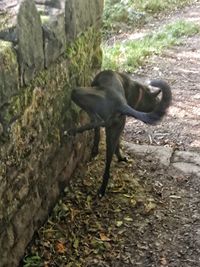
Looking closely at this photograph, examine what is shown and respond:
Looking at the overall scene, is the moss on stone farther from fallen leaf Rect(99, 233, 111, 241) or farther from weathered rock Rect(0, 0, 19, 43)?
fallen leaf Rect(99, 233, 111, 241)

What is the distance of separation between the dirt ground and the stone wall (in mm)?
152

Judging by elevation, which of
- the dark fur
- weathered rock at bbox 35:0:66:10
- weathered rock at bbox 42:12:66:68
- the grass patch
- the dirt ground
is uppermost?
weathered rock at bbox 35:0:66:10

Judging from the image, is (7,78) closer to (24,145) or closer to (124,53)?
(24,145)

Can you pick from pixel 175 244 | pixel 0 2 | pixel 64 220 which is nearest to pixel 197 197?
pixel 175 244

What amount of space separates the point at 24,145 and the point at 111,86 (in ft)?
3.03

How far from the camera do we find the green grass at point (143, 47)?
7102 millimetres

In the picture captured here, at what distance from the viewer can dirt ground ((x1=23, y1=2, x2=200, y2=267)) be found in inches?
128

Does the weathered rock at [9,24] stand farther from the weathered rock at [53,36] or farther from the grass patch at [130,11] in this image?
the grass patch at [130,11]

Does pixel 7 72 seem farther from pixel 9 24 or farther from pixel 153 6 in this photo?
pixel 153 6

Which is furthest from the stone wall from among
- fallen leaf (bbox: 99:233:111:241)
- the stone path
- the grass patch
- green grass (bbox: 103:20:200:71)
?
the grass patch

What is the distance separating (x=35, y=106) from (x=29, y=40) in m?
0.42

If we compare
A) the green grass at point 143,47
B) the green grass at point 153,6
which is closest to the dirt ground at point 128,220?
the green grass at point 143,47

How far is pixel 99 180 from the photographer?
4066 millimetres

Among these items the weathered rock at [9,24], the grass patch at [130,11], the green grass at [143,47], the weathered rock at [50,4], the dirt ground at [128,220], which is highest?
the weathered rock at [9,24]
